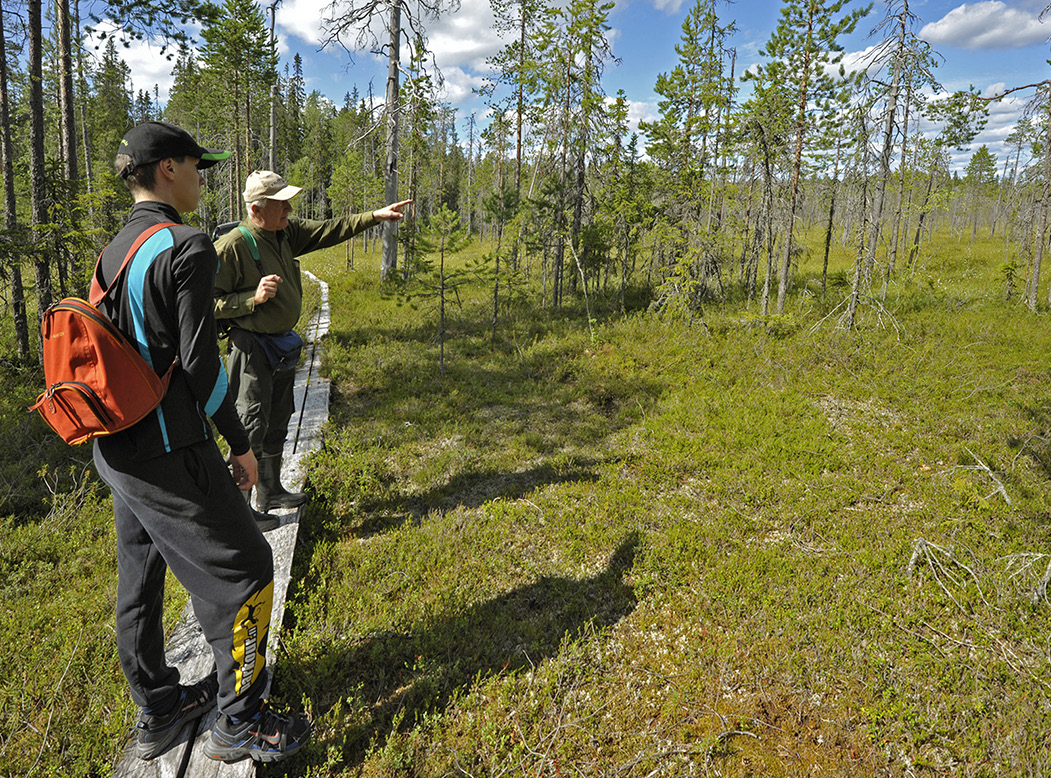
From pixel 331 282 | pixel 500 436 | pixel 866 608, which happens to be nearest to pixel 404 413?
pixel 500 436

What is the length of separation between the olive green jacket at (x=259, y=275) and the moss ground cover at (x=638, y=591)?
6.77 feet

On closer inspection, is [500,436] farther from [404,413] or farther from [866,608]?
[866,608]

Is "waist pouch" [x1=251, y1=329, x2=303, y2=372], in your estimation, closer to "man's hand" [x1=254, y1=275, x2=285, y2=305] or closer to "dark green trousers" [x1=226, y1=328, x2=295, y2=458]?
"dark green trousers" [x1=226, y1=328, x2=295, y2=458]

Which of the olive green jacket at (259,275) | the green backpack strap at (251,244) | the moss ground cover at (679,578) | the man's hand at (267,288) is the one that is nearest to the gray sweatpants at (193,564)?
the moss ground cover at (679,578)

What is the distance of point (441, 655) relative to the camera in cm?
355

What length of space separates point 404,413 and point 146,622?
5426mm

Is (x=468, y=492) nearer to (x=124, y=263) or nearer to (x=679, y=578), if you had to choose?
(x=679, y=578)

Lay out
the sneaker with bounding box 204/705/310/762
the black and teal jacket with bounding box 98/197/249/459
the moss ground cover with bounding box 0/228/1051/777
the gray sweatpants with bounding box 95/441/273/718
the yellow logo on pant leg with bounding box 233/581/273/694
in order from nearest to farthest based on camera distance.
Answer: the black and teal jacket with bounding box 98/197/249/459 → the gray sweatpants with bounding box 95/441/273/718 → the yellow logo on pant leg with bounding box 233/581/273/694 → the sneaker with bounding box 204/705/310/762 → the moss ground cover with bounding box 0/228/1051/777

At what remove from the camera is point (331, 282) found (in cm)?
1770

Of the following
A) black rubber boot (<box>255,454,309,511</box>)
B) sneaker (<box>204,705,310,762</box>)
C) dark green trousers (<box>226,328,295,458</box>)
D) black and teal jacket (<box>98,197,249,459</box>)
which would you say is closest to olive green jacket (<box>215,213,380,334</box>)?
dark green trousers (<box>226,328,295,458</box>)

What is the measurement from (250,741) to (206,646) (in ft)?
3.54

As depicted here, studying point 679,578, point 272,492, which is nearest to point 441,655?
point 679,578

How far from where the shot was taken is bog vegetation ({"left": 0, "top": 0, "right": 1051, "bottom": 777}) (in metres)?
3.07

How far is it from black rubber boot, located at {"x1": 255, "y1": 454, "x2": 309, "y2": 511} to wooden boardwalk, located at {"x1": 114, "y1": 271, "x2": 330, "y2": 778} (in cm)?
8
